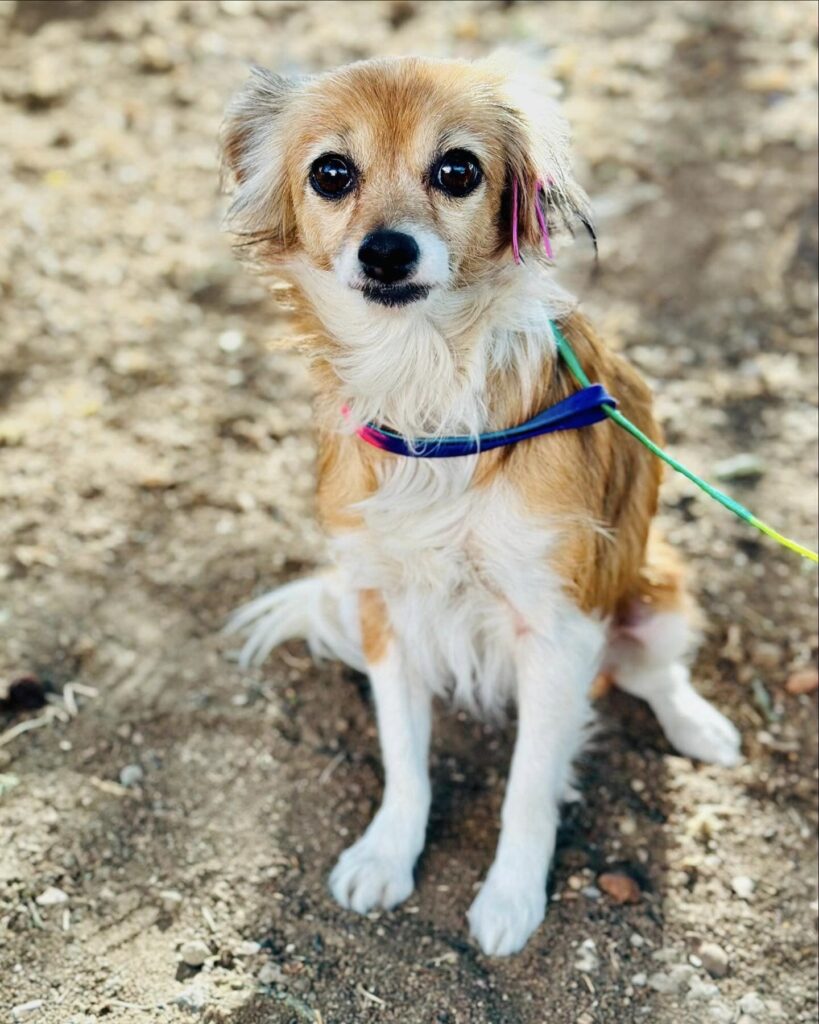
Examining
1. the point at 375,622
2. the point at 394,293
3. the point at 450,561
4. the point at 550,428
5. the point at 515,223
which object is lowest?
the point at 375,622

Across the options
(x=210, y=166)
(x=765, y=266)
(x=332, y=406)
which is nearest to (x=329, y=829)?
(x=332, y=406)

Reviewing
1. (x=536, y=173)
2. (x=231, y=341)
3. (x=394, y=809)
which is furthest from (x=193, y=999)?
(x=231, y=341)

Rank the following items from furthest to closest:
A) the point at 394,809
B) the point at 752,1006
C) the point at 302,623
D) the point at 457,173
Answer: the point at 302,623 → the point at 394,809 → the point at 752,1006 → the point at 457,173

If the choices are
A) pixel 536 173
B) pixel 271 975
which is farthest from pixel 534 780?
pixel 536 173

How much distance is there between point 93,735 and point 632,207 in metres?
3.17

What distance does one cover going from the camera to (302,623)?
357 centimetres

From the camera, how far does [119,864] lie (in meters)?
3.03

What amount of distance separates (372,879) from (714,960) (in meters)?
0.83

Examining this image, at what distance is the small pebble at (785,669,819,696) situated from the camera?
3443 millimetres

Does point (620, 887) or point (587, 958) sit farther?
point (620, 887)

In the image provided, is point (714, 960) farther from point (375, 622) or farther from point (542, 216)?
point (542, 216)

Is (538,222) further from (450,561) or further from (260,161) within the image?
(450,561)

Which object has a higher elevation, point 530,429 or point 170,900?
point 530,429

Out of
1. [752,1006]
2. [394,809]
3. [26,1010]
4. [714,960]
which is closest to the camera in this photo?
[26,1010]
